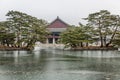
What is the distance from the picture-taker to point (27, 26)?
176ft

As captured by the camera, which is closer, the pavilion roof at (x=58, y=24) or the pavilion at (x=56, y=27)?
the pavilion at (x=56, y=27)

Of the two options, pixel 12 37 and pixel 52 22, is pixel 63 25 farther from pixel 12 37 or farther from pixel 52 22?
pixel 12 37

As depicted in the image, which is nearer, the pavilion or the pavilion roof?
the pavilion

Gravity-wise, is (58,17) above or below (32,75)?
above

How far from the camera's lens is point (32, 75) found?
1888 cm

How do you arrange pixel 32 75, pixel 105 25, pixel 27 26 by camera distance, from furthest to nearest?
pixel 105 25
pixel 27 26
pixel 32 75

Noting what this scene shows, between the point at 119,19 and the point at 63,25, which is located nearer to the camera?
the point at 119,19

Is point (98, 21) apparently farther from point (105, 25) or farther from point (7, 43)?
point (7, 43)

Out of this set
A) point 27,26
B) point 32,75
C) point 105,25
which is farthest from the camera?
point 105,25

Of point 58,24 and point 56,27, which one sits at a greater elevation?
point 58,24

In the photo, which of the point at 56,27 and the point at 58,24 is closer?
the point at 56,27

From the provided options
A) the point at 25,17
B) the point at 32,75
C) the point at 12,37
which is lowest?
the point at 32,75

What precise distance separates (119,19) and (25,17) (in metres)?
17.9

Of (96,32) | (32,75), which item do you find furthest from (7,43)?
(32,75)
